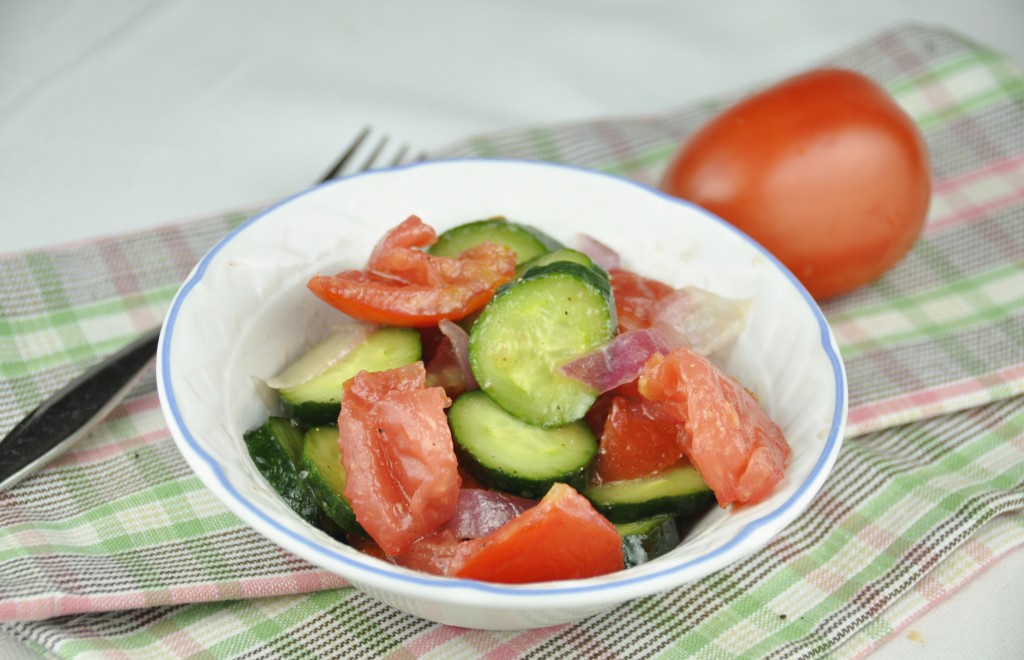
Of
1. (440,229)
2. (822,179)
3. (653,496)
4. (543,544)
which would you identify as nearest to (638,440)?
(653,496)

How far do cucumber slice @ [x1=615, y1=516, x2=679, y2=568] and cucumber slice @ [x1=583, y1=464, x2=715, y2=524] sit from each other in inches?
0.6

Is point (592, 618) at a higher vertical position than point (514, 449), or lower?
lower

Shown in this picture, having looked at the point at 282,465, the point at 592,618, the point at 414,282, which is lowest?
the point at 592,618

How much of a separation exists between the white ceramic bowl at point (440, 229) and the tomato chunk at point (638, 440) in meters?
0.14

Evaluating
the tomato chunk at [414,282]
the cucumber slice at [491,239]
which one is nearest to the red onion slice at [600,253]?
the cucumber slice at [491,239]

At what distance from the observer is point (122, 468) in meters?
2.33

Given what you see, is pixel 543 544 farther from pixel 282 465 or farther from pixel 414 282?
pixel 414 282

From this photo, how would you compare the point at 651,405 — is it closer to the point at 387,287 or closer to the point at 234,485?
the point at 387,287

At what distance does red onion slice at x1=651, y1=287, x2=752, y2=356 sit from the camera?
2.21m

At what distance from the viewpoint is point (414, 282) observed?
2141mm

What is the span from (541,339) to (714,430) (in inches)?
14.0

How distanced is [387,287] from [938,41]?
8.57 feet

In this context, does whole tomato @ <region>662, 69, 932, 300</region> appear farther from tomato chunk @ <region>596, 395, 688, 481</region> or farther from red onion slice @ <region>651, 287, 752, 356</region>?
tomato chunk @ <region>596, 395, 688, 481</region>

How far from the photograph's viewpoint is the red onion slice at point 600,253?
7.93 ft
